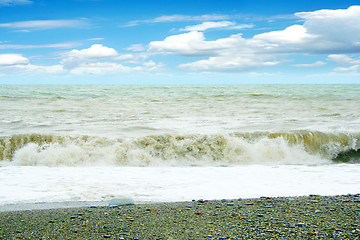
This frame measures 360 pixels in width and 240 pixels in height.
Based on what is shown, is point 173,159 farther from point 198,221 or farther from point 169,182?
point 198,221

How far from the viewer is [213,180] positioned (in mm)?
6148

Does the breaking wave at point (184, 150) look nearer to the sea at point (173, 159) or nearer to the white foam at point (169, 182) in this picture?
the sea at point (173, 159)

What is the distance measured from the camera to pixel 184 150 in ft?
29.2

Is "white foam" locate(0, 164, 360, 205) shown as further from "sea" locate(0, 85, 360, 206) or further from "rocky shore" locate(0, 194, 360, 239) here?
"rocky shore" locate(0, 194, 360, 239)

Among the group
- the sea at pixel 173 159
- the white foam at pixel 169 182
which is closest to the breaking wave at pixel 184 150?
the sea at pixel 173 159

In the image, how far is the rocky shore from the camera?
10.1 ft

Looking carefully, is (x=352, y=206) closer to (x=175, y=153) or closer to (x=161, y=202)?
Result: (x=161, y=202)

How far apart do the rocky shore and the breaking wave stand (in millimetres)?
4109

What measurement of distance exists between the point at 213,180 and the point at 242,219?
8.71 feet

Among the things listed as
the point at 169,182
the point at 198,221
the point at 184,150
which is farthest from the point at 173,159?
the point at 198,221

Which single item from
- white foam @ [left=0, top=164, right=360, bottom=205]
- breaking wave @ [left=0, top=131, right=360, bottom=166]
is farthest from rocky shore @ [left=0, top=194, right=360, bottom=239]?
breaking wave @ [left=0, top=131, right=360, bottom=166]

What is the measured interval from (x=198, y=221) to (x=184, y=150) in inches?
213

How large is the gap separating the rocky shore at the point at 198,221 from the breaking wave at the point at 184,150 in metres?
4.11

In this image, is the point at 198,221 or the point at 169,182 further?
the point at 169,182
